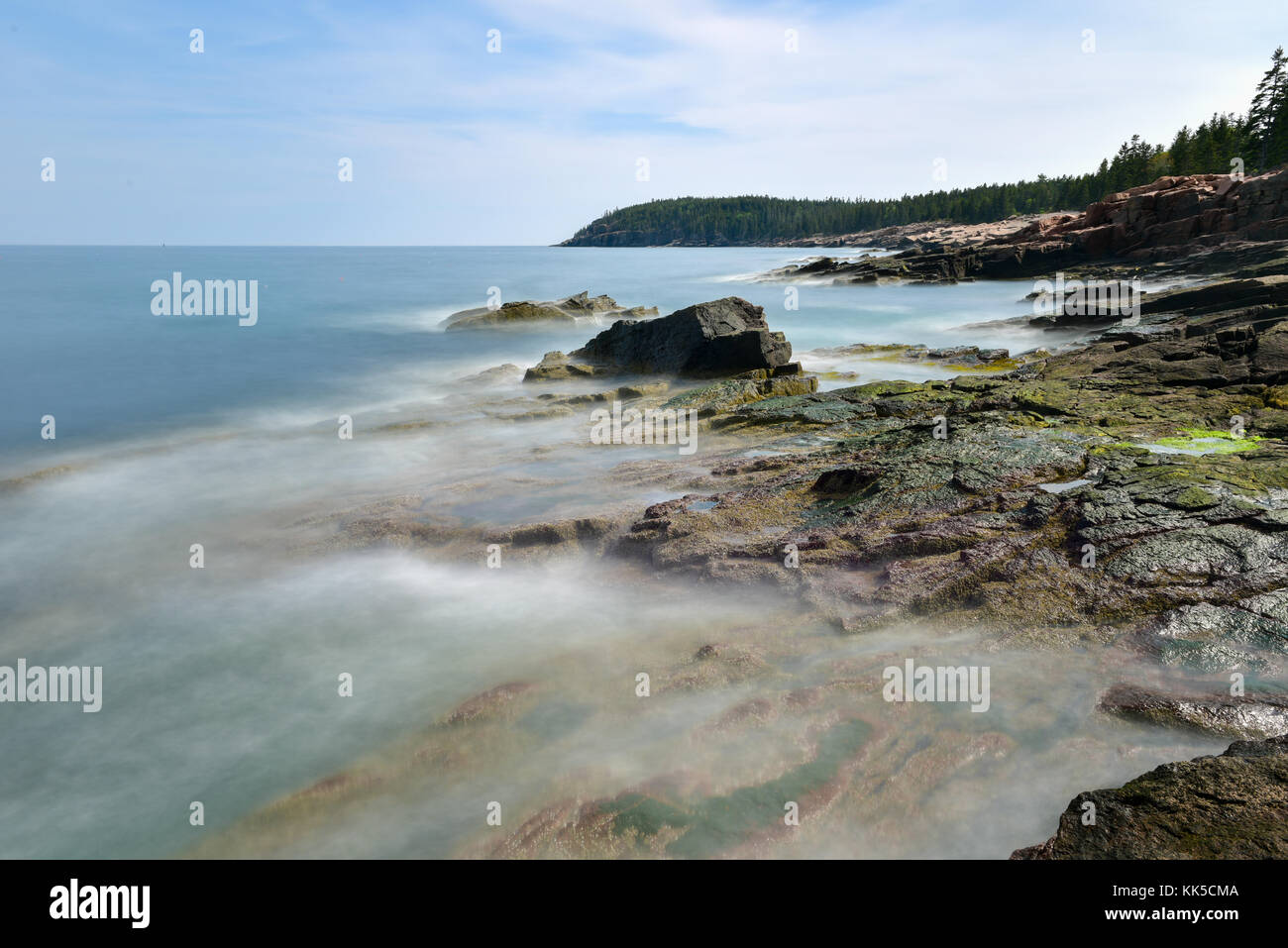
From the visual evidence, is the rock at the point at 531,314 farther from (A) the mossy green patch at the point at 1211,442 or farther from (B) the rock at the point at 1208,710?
(B) the rock at the point at 1208,710

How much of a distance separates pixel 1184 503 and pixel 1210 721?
10.6ft

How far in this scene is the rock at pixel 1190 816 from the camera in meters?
3.35

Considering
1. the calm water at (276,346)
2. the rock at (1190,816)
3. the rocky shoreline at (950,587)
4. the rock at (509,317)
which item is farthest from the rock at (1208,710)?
the rock at (509,317)

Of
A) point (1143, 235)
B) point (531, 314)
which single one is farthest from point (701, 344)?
point (1143, 235)

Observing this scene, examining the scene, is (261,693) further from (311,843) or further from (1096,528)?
(1096,528)

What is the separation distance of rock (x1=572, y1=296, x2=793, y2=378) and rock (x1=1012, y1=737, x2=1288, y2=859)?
17501mm

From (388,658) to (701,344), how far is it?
15.7 metres

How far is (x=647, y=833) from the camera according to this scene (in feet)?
15.5

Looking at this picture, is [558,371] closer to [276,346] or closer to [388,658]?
[388,658]

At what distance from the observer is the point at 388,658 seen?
746 centimetres

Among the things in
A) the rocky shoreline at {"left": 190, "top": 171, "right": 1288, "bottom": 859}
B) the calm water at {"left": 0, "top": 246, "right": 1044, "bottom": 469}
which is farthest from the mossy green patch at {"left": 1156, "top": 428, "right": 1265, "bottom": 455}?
the calm water at {"left": 0, "top": 246, "right": 1044, "bottom": 469}

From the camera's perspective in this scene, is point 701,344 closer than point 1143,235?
Yes

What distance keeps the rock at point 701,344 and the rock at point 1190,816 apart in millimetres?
17501

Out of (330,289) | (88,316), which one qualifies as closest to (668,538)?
(88,316)
